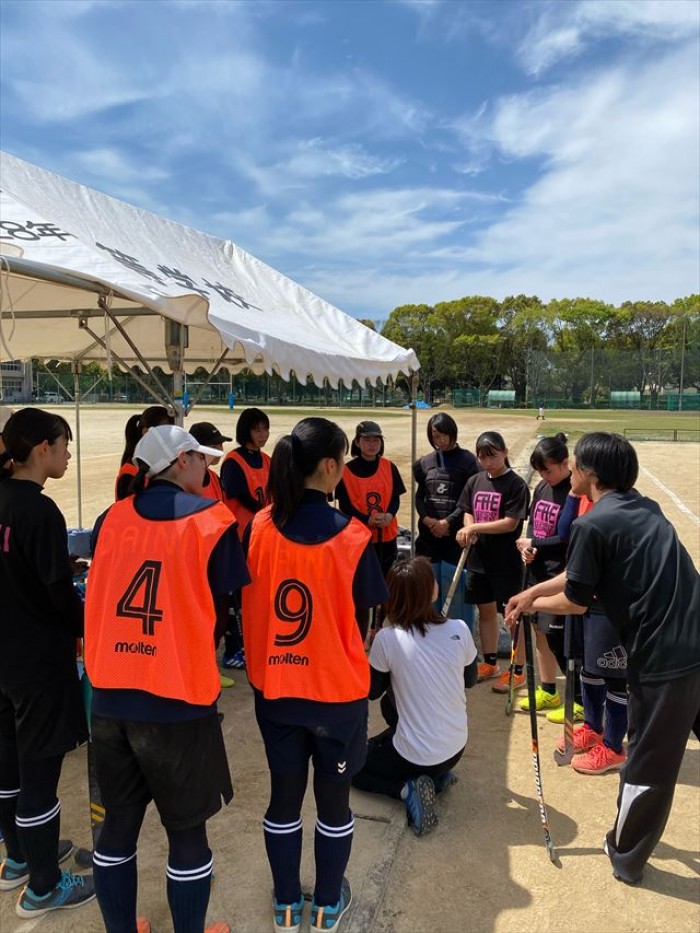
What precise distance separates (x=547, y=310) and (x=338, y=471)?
7002 cm

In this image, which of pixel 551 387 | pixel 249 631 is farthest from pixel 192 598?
pixel 551 387

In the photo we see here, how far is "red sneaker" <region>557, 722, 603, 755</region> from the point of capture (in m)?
3.70

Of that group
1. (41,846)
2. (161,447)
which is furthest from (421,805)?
(161,447)

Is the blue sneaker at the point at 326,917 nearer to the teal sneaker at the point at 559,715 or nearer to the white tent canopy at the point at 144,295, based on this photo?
the teal sneaker at the point at 559,715

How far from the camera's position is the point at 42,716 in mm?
2320

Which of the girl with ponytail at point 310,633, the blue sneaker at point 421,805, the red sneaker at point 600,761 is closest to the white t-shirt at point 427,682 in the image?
the blue sneaker at point 421,805

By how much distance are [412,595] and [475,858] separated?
1.20 m

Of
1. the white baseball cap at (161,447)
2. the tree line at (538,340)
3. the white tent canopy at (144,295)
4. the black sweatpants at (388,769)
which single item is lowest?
the black sweatpants at (388,769)

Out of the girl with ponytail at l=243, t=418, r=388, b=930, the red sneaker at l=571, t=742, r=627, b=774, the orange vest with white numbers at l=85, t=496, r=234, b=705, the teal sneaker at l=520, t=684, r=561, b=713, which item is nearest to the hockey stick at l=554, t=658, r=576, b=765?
the red sneaker at l=571, t=742, r=627, b=774

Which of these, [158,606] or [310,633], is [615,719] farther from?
[158,606]

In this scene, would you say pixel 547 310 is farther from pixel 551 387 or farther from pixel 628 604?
pixel 628 604

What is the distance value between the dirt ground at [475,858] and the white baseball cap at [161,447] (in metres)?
1.79

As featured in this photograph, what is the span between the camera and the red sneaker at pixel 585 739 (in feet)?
12.1

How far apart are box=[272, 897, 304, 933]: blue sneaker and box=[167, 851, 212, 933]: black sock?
38cm
